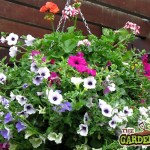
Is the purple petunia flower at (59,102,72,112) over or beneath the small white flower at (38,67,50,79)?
beneath

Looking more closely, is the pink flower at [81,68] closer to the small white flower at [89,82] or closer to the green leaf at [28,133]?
the small white flower at [89,82]

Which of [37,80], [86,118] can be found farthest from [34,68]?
[86,118]

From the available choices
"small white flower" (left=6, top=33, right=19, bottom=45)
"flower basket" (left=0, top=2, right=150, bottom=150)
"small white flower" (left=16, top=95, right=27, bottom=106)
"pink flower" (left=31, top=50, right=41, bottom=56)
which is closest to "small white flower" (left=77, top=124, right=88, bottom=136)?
"flower basket" (left=0, top=2, right=150, bottom=150)

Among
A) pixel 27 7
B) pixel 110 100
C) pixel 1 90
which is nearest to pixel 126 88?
pixel 110 100

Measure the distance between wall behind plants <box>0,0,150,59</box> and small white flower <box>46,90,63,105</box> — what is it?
3.31 feet

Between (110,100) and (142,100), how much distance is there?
243 millimetres

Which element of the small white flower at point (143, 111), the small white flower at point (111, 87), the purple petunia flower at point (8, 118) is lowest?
the purple petunia flower at point (8, 118)

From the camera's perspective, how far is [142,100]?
1695 mm

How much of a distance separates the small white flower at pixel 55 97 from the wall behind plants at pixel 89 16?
3.31ft

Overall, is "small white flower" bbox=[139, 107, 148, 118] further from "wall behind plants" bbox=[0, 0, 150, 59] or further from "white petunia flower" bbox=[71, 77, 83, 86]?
"wall behind plants" bbox=[0, 0, 150, 59]

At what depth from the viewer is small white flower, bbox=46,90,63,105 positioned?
1.40 m

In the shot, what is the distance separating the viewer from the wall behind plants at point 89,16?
7.63 ft

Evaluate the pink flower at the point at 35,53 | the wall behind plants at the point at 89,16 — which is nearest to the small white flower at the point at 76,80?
the pink flower at the point at 35,53

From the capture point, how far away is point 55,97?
1.41 meters
